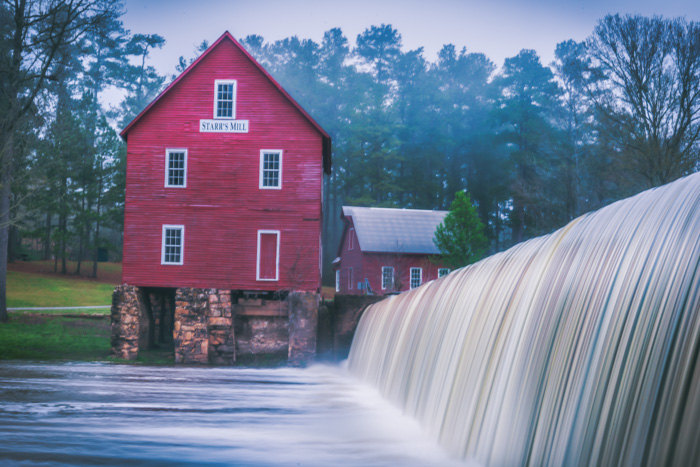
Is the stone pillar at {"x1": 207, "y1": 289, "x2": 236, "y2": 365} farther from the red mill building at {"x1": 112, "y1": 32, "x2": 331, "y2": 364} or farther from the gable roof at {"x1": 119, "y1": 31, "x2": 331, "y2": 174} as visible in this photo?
the gable roof at {"x1": 119, "y1": 31, "x2": 331, "y2": 174}

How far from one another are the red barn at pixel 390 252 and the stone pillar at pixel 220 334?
16252 millimetres

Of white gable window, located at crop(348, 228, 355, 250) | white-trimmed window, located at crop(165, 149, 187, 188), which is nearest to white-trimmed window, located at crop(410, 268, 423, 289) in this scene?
white gable window, located at crop(348, 228, 355, 250)

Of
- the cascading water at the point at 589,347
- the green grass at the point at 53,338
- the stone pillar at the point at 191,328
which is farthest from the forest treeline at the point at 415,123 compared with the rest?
the cascading water at the point at 589,347

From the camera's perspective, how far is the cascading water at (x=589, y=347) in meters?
2.93

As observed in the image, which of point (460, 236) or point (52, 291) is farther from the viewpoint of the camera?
point (52, 291)

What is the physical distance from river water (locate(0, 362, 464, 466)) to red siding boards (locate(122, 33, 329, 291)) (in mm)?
7181

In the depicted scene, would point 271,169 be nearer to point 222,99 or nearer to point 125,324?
point 222,99

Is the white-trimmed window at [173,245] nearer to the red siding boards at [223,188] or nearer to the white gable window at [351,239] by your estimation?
the red siding boards at [223,188]

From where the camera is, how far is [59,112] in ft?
94.7

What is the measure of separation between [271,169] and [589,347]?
19276 mm

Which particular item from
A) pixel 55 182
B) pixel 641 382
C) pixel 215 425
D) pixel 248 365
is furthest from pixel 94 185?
pixel 641 382

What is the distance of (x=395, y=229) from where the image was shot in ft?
132

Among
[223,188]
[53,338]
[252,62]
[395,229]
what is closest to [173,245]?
[223,188]

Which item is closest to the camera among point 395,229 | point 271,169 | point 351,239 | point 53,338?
point 271,169
